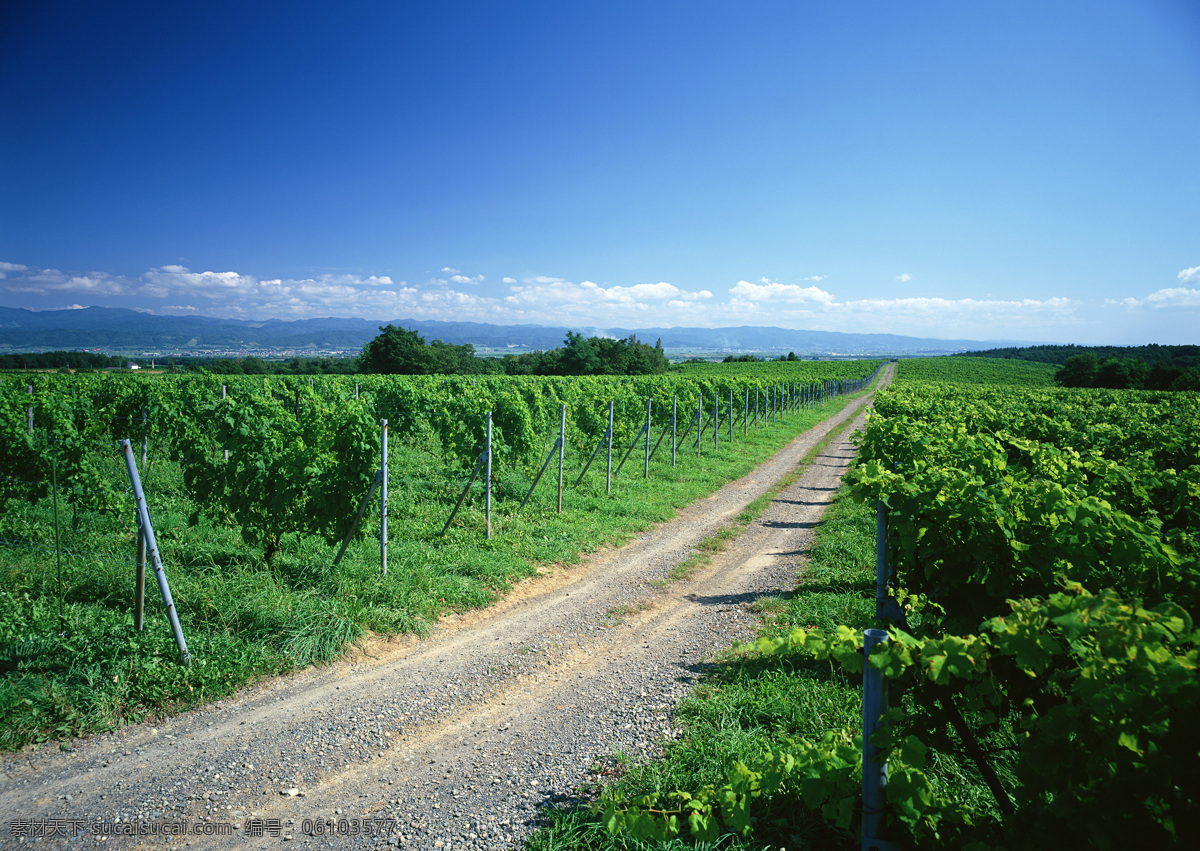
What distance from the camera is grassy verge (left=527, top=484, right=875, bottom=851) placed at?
3.15m

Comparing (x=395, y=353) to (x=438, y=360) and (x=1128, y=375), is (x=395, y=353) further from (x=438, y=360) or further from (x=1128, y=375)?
(x=1128, y=375)

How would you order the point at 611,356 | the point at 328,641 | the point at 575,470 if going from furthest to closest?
1. the point at 611,356
2. the point at 575,470
3. the point at 328,641

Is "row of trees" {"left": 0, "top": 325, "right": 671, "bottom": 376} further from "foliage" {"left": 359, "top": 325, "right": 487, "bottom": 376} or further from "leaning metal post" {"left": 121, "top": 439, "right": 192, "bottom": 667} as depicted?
"leaning metal post" {"left": 121, "top": 439, "right": 192, "bottom": 667}

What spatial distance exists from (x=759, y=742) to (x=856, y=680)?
152 centimetres

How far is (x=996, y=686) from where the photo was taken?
235 centimetres

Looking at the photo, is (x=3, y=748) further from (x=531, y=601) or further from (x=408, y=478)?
(x=408, y=478)

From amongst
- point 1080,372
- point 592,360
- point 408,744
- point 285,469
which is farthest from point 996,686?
point 1080,372

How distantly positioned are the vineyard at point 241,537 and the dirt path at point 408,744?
0.41 m

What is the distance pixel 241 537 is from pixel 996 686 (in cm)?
907

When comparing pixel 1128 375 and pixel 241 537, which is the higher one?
pixel 1128 375

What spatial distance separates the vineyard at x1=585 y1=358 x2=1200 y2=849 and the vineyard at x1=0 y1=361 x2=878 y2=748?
3818 mm

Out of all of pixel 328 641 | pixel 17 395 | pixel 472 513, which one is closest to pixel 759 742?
pixel 328 641

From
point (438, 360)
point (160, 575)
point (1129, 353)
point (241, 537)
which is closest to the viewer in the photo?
point (160, 575)

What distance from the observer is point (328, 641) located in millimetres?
5383
